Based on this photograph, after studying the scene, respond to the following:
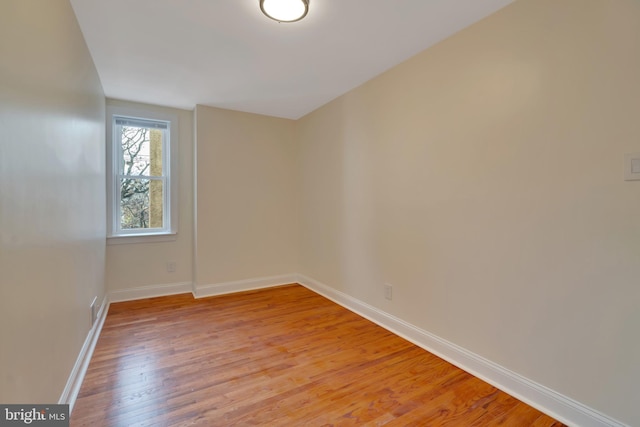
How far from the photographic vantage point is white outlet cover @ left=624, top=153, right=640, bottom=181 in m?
1.36

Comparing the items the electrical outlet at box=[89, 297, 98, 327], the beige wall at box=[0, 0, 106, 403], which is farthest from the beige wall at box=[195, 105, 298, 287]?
the beige wall at box=[0, 0, 106, 403]

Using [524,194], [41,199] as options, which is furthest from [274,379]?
[524,194]

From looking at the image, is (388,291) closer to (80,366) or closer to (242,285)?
(242,285)

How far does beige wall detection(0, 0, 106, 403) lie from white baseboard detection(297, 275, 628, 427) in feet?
7.75

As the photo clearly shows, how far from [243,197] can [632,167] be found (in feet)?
11.8

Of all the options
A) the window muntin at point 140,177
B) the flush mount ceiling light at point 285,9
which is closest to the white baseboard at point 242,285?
the window muntin at point 140,177

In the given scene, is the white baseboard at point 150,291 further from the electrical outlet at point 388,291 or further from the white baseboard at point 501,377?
the electrical outlet at point 388,291

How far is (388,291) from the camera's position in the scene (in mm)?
2736

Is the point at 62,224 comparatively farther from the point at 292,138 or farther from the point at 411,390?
the point at 292,138

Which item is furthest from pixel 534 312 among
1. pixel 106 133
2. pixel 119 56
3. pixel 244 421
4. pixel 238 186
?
pixel 106 133

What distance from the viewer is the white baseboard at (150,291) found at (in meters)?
3.45

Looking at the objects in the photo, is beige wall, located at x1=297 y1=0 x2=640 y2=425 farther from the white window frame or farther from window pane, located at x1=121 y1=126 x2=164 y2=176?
window pane, located at x1=121 y1=126 x2=164 y2=176

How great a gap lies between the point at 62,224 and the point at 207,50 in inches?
64.7

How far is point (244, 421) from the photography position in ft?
5.14
